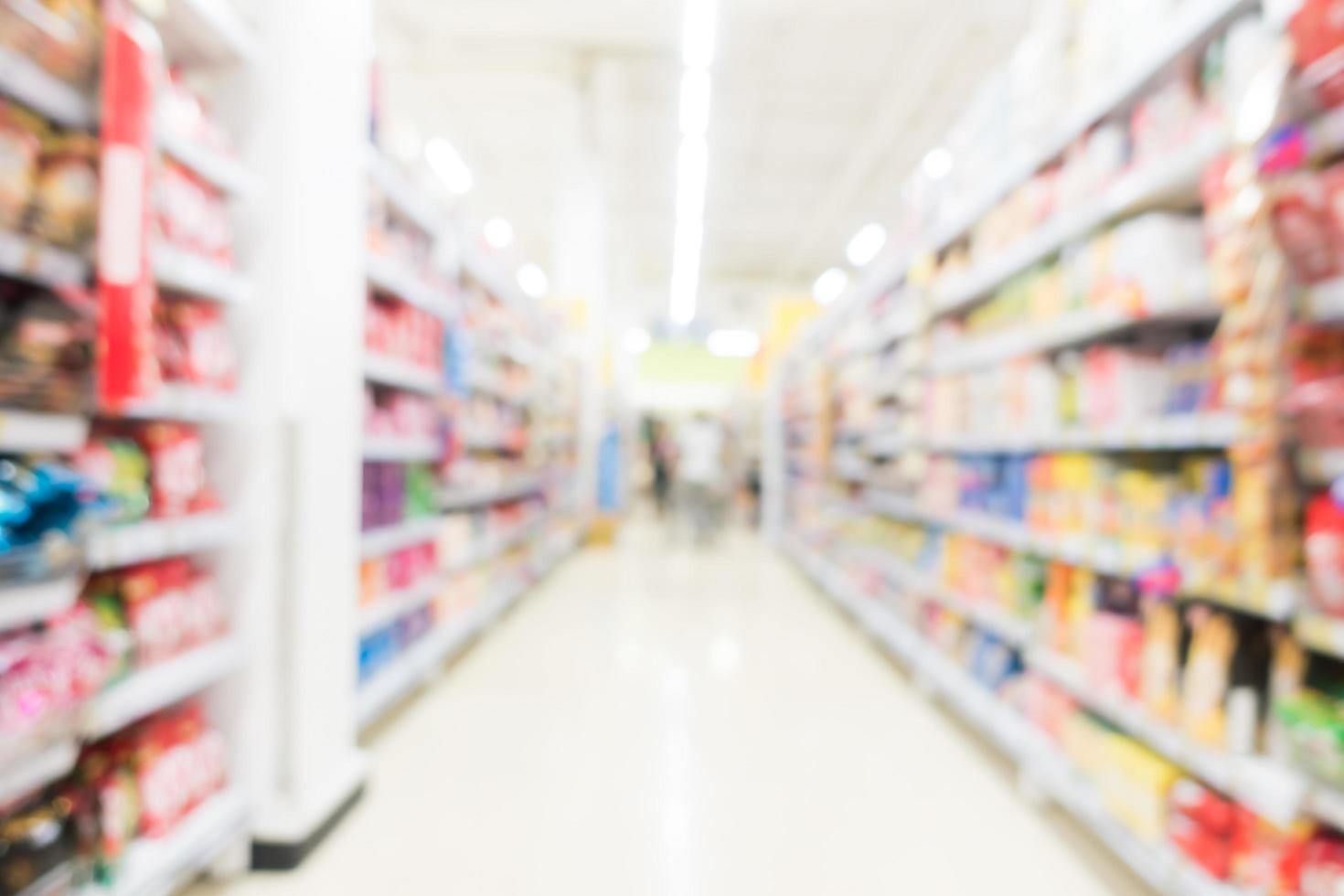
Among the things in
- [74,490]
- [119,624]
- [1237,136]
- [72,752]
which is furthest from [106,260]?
[1237,136]

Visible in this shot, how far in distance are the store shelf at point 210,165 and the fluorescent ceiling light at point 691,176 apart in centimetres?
754

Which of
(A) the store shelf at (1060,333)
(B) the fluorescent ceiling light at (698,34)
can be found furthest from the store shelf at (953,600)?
(B) the fluorescent ceiling light at (698,34)

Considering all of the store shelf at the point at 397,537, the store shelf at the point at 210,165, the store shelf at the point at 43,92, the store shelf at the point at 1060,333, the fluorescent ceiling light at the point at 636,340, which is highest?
the fluorescent ceiling light at the point at 636,340

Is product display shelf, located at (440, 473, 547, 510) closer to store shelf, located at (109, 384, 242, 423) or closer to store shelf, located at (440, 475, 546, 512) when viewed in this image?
store shelf, located at (440, 475, 546, 512)

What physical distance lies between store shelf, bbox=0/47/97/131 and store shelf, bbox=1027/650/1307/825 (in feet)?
8.37

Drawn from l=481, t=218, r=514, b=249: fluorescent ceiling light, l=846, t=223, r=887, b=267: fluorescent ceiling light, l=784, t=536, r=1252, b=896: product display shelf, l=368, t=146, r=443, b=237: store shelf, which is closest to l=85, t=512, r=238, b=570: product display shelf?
l=368, t=146, r=443, b=237: store shelf

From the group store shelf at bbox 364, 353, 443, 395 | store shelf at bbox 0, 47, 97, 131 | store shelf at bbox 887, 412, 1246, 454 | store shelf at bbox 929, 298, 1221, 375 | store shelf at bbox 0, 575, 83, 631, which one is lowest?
store shelf at bbox 0, 575, 83, 631

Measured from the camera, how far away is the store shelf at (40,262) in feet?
4.16

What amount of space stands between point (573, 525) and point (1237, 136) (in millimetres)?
7652

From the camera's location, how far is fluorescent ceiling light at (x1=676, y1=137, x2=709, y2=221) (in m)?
9.16

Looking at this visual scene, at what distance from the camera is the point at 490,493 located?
195 inches

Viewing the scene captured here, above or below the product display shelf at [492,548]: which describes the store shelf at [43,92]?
above

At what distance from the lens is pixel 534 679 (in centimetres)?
369

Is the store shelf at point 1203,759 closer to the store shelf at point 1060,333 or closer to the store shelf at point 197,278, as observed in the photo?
the store shelf at point 1060,333
